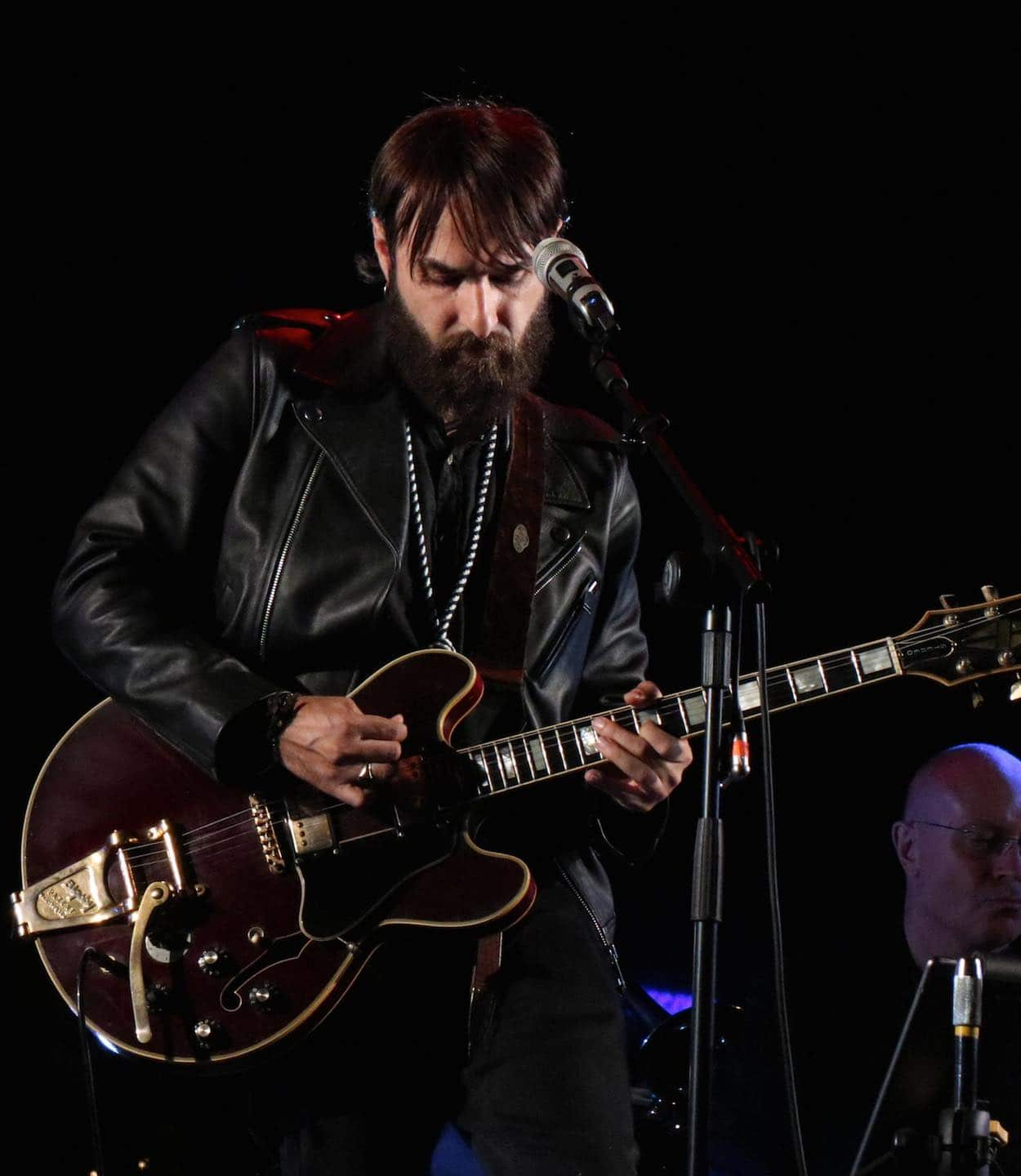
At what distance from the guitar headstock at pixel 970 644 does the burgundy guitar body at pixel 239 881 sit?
3.10 feet

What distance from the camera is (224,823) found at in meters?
2.54

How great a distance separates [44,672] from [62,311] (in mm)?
1079

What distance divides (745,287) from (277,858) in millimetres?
2937

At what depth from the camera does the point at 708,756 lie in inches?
69.8

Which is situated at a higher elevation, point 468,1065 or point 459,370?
point 459,370

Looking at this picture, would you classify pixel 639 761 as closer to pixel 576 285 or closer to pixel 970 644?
pixel 970 644

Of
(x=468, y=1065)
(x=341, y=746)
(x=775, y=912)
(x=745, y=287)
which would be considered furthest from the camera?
(x=745, y=287)

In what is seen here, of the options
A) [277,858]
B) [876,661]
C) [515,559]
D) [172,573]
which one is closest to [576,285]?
[515,559]

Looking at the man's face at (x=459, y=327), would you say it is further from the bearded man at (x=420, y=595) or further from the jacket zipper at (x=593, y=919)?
the jacket zipper at (x=593, y=919)

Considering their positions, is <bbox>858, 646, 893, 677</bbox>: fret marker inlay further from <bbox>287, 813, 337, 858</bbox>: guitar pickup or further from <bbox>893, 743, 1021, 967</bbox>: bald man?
<bbox>893, 743, 1021, 967</bbox>: bald man

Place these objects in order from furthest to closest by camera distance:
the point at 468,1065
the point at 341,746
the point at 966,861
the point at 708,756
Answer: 1. the point at 966,861
2. the point at 468,1065
3. the point at 341,746
4. the point at 708,756

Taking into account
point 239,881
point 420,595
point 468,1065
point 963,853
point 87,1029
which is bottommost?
point 468,1065

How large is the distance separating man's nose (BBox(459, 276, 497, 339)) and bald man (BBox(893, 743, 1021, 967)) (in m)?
2.70

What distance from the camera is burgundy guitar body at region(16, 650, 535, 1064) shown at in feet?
7.86
